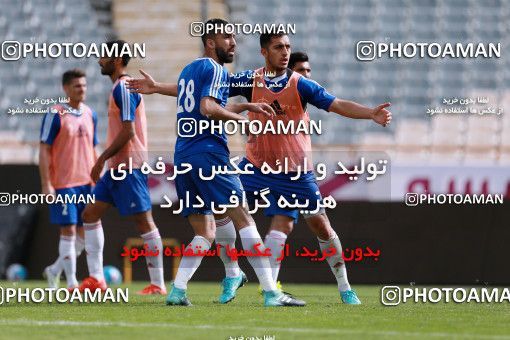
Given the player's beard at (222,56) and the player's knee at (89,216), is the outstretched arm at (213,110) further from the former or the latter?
the player's knee at (89,216)

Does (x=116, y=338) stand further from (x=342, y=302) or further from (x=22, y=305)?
(x=342, y=302)

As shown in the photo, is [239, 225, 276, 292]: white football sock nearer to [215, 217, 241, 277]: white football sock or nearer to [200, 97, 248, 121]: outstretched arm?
[215, 217, 241, 277]: white football sock

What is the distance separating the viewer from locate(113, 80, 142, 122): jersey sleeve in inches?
A: 371

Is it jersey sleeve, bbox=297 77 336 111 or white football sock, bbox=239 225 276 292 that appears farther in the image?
jersey sleeve, bbox=297 77 336 111

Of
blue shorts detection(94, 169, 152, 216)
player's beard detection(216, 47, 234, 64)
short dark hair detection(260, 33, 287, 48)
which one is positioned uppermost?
short dark hair detection(260, 33, 287, 48)

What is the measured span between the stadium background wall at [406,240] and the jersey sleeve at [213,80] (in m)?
5.91

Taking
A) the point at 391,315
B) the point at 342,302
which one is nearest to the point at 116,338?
the point at 391,315

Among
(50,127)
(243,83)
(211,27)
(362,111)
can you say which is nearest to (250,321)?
(362,111)

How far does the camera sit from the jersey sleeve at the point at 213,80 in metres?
7.98

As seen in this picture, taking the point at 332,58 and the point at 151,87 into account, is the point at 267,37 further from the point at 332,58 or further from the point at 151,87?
the point at 332,58

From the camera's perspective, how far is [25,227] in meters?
15.2

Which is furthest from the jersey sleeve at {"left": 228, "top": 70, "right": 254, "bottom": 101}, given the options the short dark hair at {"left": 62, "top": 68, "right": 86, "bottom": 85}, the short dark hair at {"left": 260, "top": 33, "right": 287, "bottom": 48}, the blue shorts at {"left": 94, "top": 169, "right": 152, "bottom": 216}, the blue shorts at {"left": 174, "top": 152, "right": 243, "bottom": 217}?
the short dark hair at {"left": 62, "top": 68, "right": 86, "bottom": 85}

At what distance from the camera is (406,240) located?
1427 cm

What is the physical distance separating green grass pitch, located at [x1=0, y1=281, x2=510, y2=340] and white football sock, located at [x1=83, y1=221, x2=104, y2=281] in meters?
1.38
